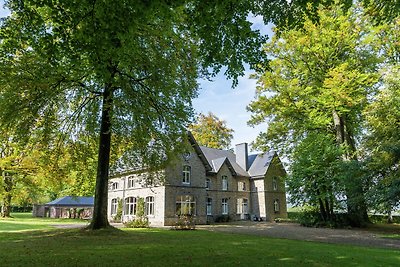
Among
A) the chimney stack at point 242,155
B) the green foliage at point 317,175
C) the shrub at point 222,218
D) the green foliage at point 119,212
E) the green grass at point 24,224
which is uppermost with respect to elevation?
the chimney stack at point 242,155

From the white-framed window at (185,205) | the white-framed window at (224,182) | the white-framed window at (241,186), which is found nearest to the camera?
the white-framed window at (185,205)

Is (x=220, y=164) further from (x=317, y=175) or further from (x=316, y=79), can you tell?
(x=316, y=79)

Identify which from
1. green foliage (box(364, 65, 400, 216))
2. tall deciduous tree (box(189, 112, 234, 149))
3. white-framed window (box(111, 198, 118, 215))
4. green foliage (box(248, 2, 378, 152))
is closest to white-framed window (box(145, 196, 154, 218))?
white-framed window (box(111, 198, 118, 215))

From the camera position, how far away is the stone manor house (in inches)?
1142

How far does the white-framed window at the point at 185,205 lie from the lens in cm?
2928

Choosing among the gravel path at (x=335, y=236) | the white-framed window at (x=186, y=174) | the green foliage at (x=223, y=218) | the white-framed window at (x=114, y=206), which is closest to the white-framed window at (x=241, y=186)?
the green foliage at (x=223, y=218)

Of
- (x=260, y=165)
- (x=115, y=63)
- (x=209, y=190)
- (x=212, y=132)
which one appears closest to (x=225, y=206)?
(x=209, y=190)

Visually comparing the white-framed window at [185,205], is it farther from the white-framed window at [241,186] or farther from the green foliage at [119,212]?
the white-framed window at [241,186]

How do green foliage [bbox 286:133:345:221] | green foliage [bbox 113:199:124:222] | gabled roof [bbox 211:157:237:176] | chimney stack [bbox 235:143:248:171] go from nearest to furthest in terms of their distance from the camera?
green foliage [bbox 286:133:345:221] → green foliage [bbox 113:199:124:222] → gabled roof [bbox 211:157:237:176] → chimney stack [bbox 235:143:248:171]

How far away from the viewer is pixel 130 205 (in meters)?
32.4

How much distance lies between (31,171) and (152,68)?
1724 cm

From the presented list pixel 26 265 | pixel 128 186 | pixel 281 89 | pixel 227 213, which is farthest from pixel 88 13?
pixel 227 213

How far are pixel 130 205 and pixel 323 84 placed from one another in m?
21.2

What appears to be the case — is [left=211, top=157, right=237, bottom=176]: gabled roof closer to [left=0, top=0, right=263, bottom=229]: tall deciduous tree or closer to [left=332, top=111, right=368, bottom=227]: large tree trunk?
[left=332, top=111, right=368, bottom=227]: large tree trunk
